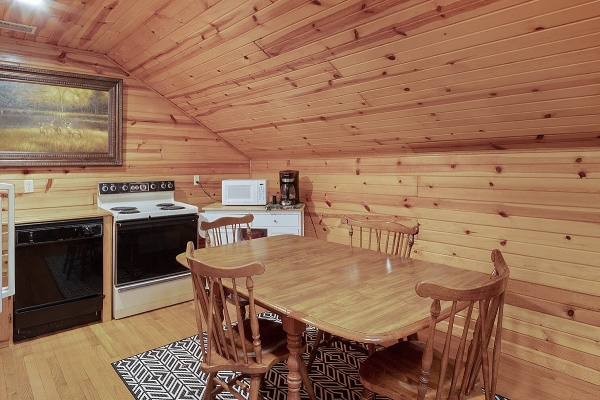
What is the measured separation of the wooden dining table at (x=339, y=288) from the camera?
4.59ft

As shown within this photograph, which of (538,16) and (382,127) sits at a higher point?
(538,16)

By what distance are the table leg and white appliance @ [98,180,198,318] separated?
2086 millimetres

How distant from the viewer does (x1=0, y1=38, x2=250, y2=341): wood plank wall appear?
321 centimetres

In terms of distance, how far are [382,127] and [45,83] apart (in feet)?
8.89

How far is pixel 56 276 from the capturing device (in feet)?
9.81

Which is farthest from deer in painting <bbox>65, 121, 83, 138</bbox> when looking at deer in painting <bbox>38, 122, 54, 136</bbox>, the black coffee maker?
the black coffee maker

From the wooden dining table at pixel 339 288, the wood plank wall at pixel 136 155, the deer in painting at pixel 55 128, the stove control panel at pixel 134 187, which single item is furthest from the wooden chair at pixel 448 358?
the deer in painting at pixel 55 128

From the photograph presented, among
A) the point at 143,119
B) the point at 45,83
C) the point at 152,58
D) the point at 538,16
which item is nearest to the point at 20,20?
the point at 45,83

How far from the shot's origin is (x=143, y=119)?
3.86 meters

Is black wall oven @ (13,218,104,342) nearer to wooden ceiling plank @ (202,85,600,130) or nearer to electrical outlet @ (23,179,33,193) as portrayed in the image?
electrical outlet @ (23,179,33,193)

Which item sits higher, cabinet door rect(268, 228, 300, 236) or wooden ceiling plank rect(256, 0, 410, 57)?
wooden ceiling plank rect(256, 0, 410, 57)

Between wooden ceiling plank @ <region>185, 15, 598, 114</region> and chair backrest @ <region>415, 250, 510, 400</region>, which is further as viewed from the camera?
wooden ceiling plank @ <region>185, 15, 598, 114</region>

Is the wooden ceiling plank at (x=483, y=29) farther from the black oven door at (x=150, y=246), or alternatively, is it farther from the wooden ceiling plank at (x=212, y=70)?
the black oven door at (x=150, y=246)

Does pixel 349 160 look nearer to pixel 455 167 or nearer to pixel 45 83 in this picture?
pixel 455 167
